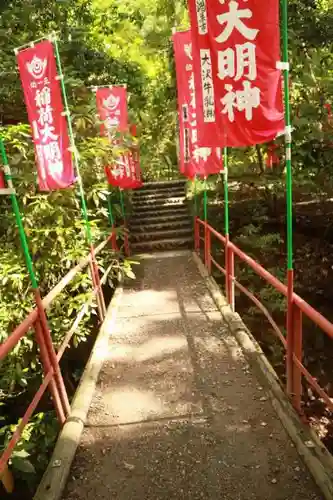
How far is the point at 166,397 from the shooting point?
11.1ft

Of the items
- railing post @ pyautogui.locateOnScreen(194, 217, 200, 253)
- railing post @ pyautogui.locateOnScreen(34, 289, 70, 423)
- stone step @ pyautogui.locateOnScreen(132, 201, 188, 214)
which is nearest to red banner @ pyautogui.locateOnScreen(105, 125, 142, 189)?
railing post @ pyautogui.locateOnScreen(194, 217, 200, 253)

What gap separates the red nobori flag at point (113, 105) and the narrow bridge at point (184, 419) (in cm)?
357

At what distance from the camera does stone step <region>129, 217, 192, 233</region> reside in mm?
11430

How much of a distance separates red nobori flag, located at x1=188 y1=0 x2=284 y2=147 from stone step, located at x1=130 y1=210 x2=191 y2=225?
851 centimetres

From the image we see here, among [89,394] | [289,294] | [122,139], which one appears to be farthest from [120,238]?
[289,294]

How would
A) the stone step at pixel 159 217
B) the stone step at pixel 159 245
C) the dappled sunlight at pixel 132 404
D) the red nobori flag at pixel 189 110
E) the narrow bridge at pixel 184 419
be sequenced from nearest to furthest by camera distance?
the narrow bridge at pixel 184 419
the dappled sunlight at pixel 132 404
the red nobori flag at pixel 189 110
the stone step at pixel 159 245
the stone step at pixel 159 217

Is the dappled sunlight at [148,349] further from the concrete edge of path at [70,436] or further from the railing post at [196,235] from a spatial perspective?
the railing post at [196,235]

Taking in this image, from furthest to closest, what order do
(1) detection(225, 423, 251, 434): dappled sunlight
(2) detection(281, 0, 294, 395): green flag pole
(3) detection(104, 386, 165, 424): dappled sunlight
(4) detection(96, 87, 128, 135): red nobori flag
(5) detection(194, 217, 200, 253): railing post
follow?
(5) detection(194, 217, 200, 253): railing post → (4) detection(96, 87, 128, 135): red nobori flag → (3) detection(104, 386, 165, 424): dappled sunlight → (1) detection(225, 423, 251, 434): dappled sunlight → (2) detection(281, 0, 294, 395): green flag pole

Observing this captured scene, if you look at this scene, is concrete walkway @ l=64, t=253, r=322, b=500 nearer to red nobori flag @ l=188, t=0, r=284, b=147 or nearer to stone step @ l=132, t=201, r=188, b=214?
red nobori flag @ l=188, t=0, r=284, b=147

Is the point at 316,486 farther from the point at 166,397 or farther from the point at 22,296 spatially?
the point at 22,296

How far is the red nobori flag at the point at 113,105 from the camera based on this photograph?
731cm

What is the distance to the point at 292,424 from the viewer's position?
275cm

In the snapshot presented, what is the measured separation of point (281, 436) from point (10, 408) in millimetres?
4069

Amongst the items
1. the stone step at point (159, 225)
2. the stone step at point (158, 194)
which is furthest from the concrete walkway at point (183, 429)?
the stone step at point (158, 194)
